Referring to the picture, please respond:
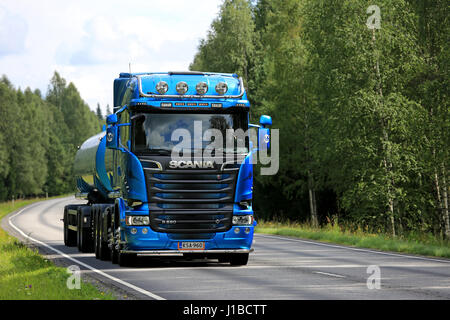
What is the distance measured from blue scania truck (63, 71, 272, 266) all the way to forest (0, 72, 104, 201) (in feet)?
275

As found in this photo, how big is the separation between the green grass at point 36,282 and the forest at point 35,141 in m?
81.5

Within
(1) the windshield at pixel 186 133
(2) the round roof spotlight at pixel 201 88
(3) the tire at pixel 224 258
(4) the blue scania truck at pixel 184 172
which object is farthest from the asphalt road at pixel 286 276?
(2) the round roof spotlight at pixel 201 88

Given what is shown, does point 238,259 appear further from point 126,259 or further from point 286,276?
point 286,276

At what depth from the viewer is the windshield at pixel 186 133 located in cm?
1738

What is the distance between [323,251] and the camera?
2414cm

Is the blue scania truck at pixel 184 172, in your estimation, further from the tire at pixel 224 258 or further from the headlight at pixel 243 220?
the tire at pixel 224 258

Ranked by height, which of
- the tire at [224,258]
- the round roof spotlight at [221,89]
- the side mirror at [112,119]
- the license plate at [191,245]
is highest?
the round roof spotlight at [221,89]

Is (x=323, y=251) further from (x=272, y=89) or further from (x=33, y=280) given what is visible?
(x=272, y=89)

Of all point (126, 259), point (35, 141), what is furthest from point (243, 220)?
point (35, 141)

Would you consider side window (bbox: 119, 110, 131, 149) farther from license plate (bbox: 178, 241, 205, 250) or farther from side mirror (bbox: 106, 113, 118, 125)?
license plate (bbox: 178, 241, 205, 250)

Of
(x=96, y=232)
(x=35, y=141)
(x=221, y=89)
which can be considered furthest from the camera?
(x=35, y=141)

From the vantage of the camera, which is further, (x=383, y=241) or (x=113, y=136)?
(x=383, y=241)

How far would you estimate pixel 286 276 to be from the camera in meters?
16.3

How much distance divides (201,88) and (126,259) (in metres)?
4.18
